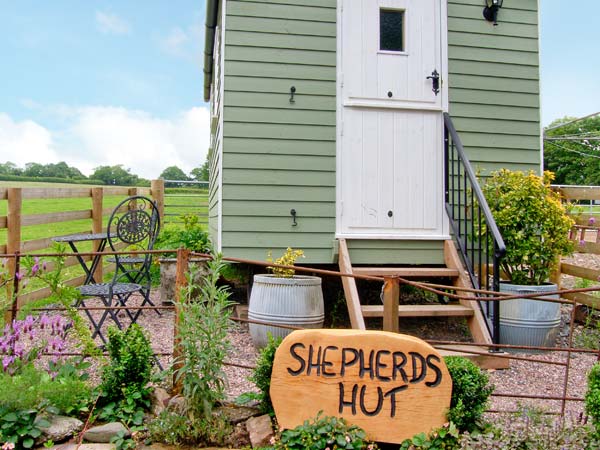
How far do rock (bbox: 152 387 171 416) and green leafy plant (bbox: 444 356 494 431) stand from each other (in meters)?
1.41

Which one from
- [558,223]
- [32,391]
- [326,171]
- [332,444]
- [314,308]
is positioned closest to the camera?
[332,444]

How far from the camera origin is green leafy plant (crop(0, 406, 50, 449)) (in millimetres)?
2342

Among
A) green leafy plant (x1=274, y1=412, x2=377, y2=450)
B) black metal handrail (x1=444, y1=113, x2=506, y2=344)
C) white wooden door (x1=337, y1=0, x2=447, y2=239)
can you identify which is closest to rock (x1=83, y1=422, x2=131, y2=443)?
green leafy plant (x1=274, y1=412, x2=377, y2=450)

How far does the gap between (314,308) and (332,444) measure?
1.70 meters

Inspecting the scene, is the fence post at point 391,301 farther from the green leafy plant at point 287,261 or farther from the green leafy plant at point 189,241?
the green leafy plant at point 189,241

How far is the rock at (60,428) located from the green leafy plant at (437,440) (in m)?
1.56

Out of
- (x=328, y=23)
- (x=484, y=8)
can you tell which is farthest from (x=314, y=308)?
(x=484, y=8)

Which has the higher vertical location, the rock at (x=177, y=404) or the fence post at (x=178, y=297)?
the fence post at (x=178, y=297)

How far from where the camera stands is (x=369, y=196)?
15.4 ft

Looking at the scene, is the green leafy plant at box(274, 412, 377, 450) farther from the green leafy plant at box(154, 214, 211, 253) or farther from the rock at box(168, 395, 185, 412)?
the green leafy plant at box(154, 214, 211, 253)

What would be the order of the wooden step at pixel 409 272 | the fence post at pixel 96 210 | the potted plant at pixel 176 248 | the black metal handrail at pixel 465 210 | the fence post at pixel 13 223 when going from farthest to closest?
the fence post at pixel 96 210 < the potted plant at pixel 176 248 < the fence post at pixel 13 223 < the wooden step at pixel 409 272 < the black metal handrail at pixel 465 210

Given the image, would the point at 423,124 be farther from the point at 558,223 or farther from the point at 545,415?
the point at 545,415

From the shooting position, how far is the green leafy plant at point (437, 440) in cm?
224

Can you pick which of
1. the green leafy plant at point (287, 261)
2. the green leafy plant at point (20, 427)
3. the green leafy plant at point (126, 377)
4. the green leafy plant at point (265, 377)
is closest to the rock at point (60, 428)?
the green leafy plant at point (20, 427)
